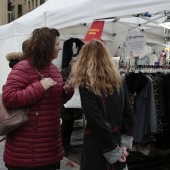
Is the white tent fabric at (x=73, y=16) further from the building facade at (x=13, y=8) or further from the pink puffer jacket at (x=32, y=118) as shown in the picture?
the building facade at (x=13, y=8)

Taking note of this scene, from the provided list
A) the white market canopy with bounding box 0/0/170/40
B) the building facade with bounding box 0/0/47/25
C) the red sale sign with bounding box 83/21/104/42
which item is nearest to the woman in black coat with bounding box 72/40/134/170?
the white market canopy with bounding box 0/0/170/40

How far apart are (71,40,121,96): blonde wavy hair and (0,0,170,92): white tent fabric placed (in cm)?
102

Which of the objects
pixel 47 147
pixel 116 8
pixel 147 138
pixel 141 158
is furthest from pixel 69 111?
pixel 47 147

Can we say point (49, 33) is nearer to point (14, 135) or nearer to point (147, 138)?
point (14, 135)

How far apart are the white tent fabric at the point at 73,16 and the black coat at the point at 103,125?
1131 millimetres

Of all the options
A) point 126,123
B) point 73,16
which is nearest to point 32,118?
point 126,123

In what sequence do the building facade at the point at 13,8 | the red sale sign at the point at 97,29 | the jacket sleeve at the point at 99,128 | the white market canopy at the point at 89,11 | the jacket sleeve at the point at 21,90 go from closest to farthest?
the jacket sleeve at the point at 99,128 < the jacket sleeve at the point at 21,90 < the white market canopy at the point at 89,11 < the red sale sign at the point at 97,29 < the building facade at the point at 13,8

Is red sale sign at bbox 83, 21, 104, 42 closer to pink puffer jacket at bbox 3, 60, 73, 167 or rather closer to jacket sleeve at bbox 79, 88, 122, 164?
pink puffer jacket at bbox 3, 60, 73, 167

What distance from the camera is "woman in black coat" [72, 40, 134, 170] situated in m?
2.48

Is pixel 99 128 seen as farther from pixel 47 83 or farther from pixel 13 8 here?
pixel 13 8

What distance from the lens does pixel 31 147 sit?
2.68 metres

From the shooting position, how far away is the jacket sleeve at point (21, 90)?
2570 millimetres

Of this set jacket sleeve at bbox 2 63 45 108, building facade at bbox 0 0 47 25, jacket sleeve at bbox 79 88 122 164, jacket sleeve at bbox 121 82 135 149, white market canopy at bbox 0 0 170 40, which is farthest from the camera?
building facade at bbox 0 0 47 25

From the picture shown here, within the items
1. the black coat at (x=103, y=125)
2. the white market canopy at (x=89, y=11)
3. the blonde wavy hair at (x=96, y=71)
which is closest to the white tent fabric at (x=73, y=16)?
the white market canopy at (x=89, y=11)
